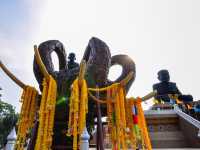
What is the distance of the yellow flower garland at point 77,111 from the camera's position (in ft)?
10.7

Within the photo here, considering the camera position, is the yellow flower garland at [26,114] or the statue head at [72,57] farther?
the statue head at [72,57]

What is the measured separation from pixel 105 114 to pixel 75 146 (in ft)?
4.36

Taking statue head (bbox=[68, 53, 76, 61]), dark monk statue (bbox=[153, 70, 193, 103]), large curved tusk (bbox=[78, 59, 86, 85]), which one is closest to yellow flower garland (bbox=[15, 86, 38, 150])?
large curved tusk (bbox=[78, 59, 86, 85])

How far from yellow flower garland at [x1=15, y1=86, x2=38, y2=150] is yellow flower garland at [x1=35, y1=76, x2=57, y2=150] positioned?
484mm

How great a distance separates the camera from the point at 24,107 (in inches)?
154

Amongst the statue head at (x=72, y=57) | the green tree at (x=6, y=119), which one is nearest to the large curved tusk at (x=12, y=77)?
the statue head at (x=72, y=57)

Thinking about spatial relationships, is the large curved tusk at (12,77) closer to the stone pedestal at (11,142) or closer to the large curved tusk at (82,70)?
the stone pedestal at (11,142)

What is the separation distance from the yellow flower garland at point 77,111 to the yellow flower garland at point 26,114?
3.15ft

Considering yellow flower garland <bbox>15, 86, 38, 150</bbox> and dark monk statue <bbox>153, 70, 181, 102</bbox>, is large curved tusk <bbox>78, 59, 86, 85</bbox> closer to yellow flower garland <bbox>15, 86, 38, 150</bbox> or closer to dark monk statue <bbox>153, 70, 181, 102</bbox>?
yellow flower garland <bbox>15, 86, 38, 150</bbox>

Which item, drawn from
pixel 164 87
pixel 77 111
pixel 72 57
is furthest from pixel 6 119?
pixel 77 111

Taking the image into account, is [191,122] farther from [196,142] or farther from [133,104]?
[133,104]

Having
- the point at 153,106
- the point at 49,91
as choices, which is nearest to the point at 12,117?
the point at 153,106

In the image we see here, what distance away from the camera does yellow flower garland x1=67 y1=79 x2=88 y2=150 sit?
3.26 metres

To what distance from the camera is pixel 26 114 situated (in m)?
3.88
